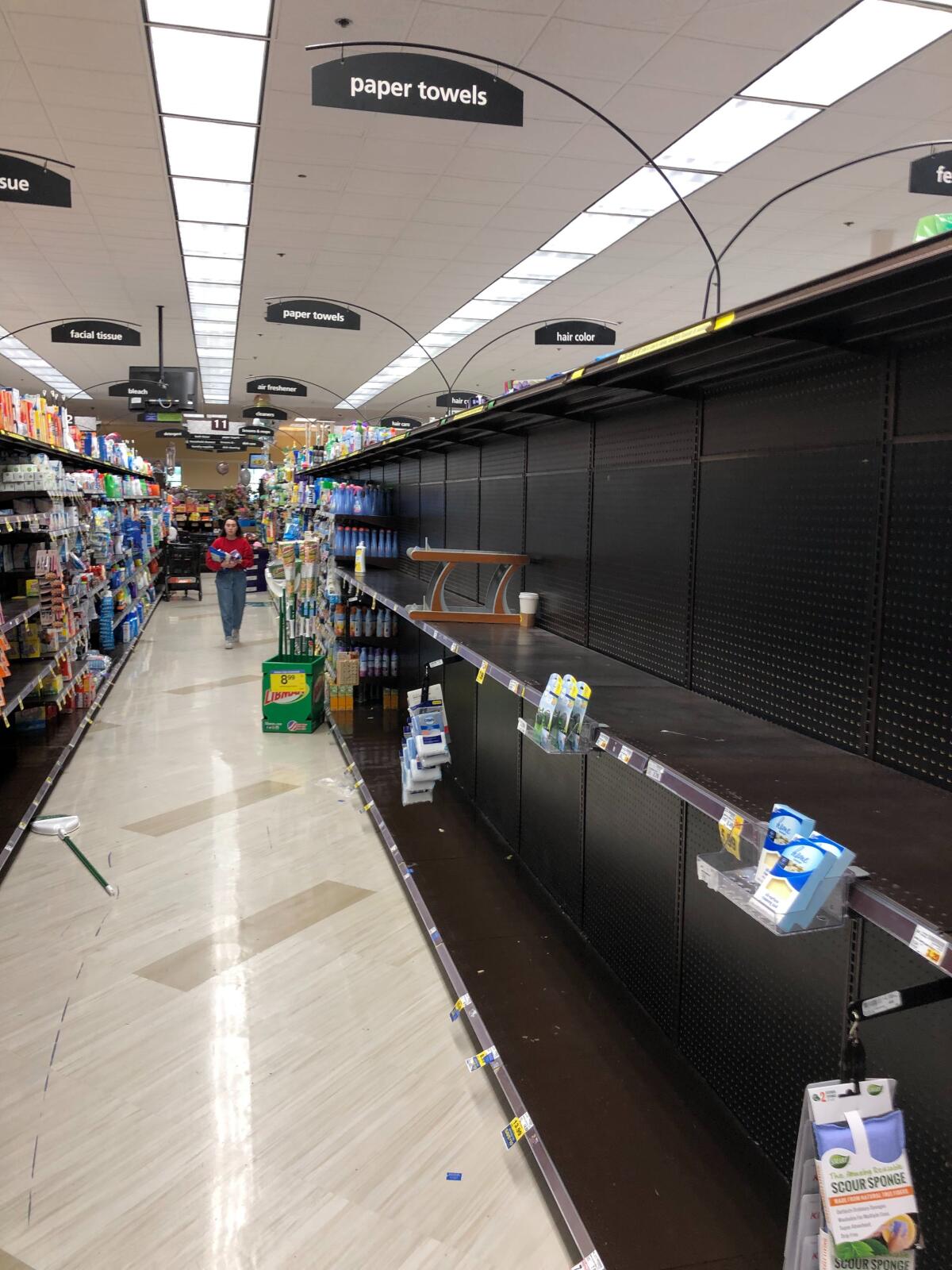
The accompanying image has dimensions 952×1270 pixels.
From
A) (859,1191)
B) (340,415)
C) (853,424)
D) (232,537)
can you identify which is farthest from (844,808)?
(340,415)

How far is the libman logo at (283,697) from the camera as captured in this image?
716cm

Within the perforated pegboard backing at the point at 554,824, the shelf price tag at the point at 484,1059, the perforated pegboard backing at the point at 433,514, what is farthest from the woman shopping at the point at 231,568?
the shelf price tag at the point at 484,1059

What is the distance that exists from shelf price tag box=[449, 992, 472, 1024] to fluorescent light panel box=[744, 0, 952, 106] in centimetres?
487

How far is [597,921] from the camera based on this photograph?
11.0ft

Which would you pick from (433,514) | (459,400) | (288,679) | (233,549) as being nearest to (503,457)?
(433,514)

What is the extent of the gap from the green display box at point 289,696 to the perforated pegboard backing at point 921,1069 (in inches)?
225

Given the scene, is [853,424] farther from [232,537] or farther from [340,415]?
[340,415]

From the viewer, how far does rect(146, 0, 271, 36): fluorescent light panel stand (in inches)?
177

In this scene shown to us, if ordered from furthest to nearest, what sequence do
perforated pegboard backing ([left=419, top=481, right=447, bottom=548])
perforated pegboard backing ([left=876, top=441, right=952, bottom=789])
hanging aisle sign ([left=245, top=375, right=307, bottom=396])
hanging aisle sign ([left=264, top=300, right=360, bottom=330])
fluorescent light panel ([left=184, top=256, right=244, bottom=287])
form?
hanging aisle sign ([left=245, top=375, right=307, bottom=396]) → fluorescent light panel ([left=184, top=256, right=244, bottom=287]) → hanging aisle sign ([left=264, top=300, right=360, bottom=330]) → perforated pegboard backing ([left=419, top=481, right=447, bottom=548]) → perforated pegboard backing ([left=876, top=441, right=952, bottom=789])

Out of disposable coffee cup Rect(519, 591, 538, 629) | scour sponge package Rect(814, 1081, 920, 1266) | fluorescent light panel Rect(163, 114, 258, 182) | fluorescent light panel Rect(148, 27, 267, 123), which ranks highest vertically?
fluorescent light panel Rect(163, 114, 258, 182)

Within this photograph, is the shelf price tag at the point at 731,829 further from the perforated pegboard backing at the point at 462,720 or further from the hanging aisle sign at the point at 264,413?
the hanging aisle sign at the point at 264,413

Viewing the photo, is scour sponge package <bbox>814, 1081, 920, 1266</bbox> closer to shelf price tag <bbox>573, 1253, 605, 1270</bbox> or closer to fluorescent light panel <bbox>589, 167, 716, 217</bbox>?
shelf price tag <bbox>573, 1253, 605, 1270</bbox>

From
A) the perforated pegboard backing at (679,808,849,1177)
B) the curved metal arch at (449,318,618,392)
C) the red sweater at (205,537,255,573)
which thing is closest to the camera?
the perforated pegboard backing at (679,808,849,1177)

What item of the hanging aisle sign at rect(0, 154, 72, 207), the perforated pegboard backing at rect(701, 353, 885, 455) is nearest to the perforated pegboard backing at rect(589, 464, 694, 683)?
the perforated pegboard backing at rect(701, 353, 885, 455)
